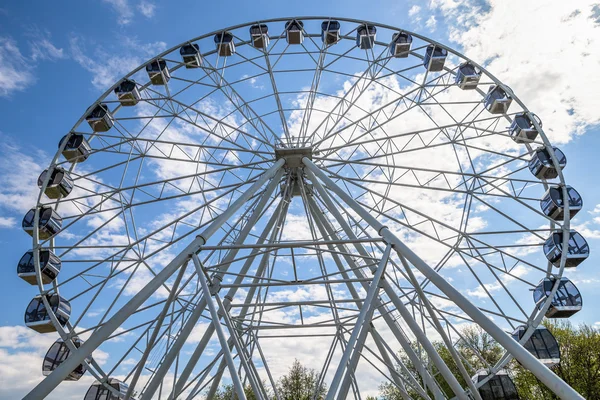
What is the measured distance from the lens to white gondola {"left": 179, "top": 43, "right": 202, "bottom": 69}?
1800 centimetres

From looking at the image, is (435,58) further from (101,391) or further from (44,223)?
(101,391)

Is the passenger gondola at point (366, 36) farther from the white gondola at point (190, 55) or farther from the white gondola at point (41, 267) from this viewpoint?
the white gondola at point (41, 267)

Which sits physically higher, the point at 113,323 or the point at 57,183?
the point at 57,183

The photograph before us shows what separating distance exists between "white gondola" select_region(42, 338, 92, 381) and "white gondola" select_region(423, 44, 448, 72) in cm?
1605

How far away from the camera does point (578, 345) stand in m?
28.2

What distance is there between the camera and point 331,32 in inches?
717

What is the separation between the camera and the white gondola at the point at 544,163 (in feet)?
53.2

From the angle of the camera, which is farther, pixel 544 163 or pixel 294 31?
pixel 294 31

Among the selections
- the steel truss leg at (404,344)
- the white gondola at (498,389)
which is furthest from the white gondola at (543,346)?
the steel truss leg at (404,344)

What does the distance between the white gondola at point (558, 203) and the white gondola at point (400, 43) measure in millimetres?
7455

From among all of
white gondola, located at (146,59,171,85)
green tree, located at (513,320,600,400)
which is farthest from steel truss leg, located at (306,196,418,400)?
green tree, located at (513,320,600,400)

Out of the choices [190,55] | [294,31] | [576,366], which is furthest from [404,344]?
[576,366]

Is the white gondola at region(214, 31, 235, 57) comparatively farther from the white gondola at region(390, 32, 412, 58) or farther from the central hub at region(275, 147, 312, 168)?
the white gondola at region(390, 32, 412, 58)

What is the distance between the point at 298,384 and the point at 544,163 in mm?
33247
